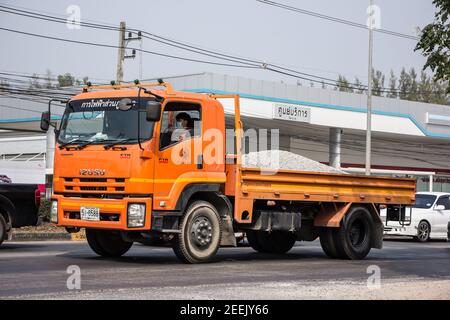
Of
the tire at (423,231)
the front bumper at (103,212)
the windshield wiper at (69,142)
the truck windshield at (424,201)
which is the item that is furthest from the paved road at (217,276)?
the truck windshield at (424,201)

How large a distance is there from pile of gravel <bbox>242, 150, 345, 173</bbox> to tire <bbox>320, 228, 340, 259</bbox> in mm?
1251

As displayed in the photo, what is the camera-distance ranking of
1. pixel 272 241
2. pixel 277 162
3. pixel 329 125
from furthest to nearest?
pixel 329 125, pixel 272 241, pixel 277 162

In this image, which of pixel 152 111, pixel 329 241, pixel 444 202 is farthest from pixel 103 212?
pixel 444 202

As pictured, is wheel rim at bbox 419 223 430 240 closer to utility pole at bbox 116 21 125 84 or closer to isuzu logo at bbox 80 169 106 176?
utility pole at bbox 116 21 125 84

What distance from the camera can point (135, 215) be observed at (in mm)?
13070

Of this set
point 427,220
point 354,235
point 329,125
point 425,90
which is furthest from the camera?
point 425,90

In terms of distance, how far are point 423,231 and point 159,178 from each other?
14482 mm

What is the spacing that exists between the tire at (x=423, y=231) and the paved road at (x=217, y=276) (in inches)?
310

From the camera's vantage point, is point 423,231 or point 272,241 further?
point 423,231

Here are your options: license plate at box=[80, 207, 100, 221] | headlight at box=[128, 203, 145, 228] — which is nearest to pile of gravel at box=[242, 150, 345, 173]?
headlight at box=[128, 203, 145, 228]

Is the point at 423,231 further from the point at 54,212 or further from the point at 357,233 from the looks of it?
the point at 54,212

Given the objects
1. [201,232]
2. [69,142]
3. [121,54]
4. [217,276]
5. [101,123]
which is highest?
[121,54]

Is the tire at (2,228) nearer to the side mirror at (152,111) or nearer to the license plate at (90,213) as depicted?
the license plate at (90,213)
